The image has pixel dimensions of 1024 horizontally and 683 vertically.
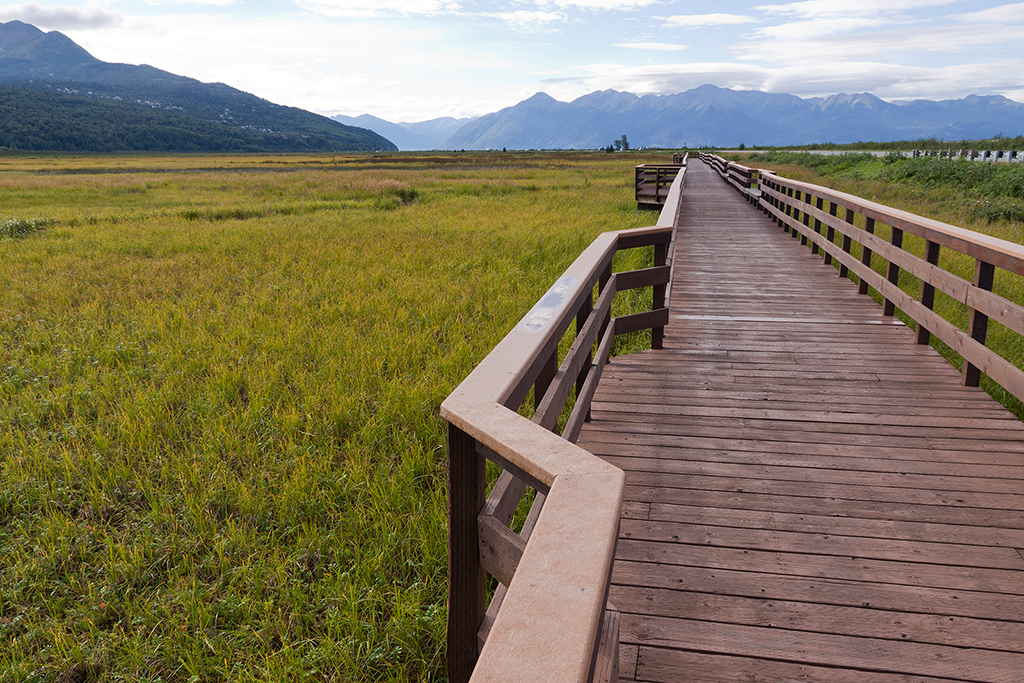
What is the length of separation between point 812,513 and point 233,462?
3.54m

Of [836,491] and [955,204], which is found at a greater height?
[955,204]

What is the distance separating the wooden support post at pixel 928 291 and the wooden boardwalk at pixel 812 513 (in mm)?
129

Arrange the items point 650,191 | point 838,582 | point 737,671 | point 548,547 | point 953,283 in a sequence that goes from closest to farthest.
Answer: point 548,547 < point 737,671 < point 838,582 < point 953,283 < point 650,191

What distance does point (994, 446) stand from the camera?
3.73 metres

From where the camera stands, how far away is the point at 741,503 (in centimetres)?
320

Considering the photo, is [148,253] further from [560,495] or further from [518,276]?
[560,495]

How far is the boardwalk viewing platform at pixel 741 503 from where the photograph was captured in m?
1.25

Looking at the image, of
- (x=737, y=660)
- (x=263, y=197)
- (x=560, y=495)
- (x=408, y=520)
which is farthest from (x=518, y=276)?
(x=263, y=197)

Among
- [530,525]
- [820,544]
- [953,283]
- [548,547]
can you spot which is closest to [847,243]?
[953,283]

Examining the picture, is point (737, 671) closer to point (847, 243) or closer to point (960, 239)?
point (960, 239)

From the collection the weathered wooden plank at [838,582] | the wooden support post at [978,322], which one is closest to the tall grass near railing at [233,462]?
the weathered wooden plank at [838,582]

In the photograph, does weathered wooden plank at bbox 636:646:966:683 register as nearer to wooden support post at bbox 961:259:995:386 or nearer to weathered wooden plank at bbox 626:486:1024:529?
weathered wooden plank at bbox 626:486:1024:529

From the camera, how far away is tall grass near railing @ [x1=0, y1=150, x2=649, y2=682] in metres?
2.82

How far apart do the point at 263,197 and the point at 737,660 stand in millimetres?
25443
